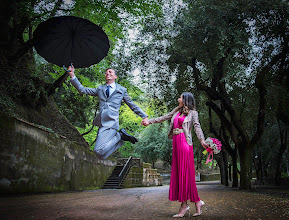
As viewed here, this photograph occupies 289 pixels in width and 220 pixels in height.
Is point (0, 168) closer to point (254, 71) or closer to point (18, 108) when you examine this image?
point (18, 108)

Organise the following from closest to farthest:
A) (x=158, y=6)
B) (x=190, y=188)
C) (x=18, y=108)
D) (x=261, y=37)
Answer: (x=190, y=188) < (x=18, y=108) < (x=158, y=6) < (x=261, y=37)

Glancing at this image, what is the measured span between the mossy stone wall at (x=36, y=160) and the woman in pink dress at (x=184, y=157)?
517 cm

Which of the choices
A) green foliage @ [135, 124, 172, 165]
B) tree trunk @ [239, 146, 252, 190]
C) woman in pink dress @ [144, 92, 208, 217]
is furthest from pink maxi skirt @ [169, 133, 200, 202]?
green foliage @ [135, 124, 172, 165]

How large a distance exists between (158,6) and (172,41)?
3.04 metres

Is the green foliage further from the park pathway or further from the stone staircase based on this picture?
the park pathway

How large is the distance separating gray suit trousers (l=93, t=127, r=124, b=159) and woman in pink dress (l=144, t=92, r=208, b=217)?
1.23m

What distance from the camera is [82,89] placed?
209 inches

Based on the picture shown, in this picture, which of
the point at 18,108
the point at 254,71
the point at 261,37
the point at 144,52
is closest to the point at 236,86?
the point at 254,71

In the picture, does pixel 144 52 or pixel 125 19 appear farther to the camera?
pixel 144 52

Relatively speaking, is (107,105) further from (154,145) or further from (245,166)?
(154,145)

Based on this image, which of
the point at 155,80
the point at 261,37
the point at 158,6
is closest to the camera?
the point at 158,6

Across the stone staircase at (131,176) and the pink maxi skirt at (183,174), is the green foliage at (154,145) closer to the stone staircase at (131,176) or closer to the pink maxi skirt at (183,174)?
the stone staircase at (131,176)

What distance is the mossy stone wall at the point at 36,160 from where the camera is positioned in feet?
25.4

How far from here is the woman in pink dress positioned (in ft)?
16.7
